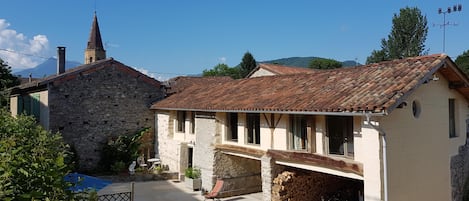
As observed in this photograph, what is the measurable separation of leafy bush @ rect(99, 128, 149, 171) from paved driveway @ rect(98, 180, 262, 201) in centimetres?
208

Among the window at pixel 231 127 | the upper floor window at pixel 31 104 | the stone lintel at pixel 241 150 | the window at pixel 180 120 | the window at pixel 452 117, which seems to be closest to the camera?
the window at pixel 452 117

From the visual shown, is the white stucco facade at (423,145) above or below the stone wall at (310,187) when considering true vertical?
above

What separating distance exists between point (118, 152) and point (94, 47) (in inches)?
1357

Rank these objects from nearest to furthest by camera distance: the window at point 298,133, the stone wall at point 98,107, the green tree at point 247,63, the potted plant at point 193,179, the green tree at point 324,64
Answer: the window at point 298,133 → the potted plant at point 193,179 → the stone wall at point 98,107 → the green tree at point 247,63 → the green tree at point 324,64

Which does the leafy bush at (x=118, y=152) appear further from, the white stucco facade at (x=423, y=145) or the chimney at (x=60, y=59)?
the white stucco facade at (x=423, y=145)

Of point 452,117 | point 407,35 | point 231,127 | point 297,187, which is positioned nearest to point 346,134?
point 297,187

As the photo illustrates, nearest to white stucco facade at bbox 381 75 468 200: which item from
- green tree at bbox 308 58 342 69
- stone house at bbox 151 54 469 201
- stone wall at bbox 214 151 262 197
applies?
stone house at bbox 151 54 469 201

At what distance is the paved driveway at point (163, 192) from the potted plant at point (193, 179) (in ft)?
0.82

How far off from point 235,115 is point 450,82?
8.02 meters

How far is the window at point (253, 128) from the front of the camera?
14.2m

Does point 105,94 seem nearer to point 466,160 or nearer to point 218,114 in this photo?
point 218,114

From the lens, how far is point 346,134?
10.7 m

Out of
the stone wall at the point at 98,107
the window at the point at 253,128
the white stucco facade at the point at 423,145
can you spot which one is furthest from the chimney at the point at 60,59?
the white stucco facade at the point at 423,145

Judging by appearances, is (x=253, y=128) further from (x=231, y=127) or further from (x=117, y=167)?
(x=117, y=167)
